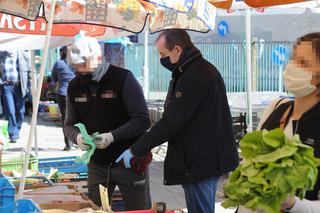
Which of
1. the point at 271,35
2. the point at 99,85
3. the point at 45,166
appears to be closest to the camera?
the point at 99,85

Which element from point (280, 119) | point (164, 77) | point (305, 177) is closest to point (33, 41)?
point (280, 119)

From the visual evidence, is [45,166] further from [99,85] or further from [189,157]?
[189,157]

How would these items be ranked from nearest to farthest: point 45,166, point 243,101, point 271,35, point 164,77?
1. point 45,166
2. point 243,101
3. point 164,77
4. point 271,35

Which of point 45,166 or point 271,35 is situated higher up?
point 271,35

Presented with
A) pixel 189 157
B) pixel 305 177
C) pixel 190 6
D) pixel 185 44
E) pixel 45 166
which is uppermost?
pixel 190 6

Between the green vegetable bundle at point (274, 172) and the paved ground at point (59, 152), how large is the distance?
4470 mm

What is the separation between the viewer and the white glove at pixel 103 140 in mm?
4332

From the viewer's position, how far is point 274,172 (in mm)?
2145

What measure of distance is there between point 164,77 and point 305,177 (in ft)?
49.8

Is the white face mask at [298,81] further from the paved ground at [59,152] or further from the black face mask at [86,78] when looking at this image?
the paved ground at [59,152]

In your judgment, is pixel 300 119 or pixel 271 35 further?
pixel 271 35

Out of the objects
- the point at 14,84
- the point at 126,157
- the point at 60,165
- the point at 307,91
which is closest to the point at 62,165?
the point at 60,165

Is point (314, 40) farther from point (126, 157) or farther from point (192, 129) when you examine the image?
point (126, 157)

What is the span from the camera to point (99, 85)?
14.8 feet
